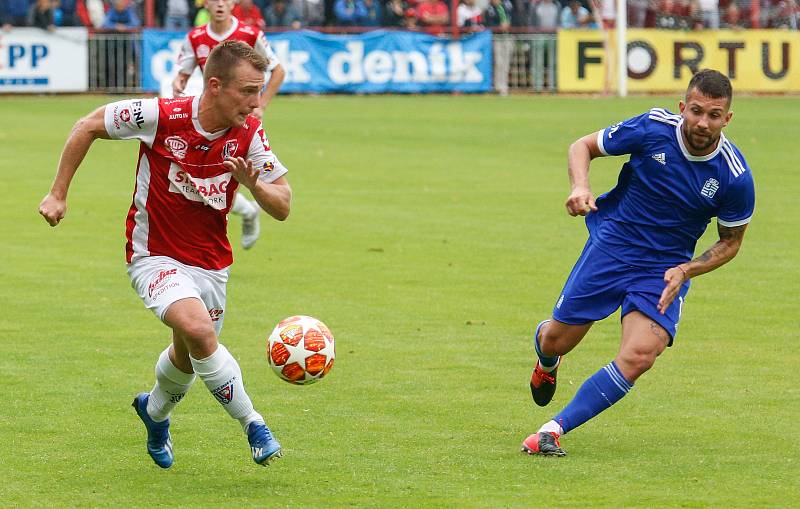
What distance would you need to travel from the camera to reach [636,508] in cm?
639

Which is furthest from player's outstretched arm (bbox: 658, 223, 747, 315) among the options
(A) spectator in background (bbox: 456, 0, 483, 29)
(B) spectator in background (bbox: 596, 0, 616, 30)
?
(B) spectator in background (bbox: 596, 0, 616, 30)

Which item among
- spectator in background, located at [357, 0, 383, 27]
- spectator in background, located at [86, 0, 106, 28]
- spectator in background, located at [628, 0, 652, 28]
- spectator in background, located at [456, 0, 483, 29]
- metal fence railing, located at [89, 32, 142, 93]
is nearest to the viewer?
metal fence railing, located at [89, 32, 142, 93]

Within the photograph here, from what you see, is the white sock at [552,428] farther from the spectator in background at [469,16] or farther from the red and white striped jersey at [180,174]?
the spectator in background at [469,16]

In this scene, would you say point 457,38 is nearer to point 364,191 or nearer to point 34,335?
point 364,191

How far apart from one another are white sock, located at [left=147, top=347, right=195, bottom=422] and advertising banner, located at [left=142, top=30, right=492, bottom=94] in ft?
88.2

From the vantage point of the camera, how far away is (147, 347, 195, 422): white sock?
277 inches

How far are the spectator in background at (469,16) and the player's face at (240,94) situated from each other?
95.3 feet

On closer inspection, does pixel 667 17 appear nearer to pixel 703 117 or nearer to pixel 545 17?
pixel 545 17

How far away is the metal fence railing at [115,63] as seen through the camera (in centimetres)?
3312

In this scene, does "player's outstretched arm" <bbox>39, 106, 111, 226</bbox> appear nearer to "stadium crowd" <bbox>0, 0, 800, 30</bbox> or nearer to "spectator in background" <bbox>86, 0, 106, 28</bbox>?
"stadium crowd" <bbox>0, 0, 800, 30</bbox>

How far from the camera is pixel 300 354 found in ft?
23.6

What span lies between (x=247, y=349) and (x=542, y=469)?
11.2 ft

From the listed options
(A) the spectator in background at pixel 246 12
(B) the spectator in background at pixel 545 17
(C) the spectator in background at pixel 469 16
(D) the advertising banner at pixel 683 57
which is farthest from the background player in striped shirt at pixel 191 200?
(B) the spectator in background at pixel 545 17

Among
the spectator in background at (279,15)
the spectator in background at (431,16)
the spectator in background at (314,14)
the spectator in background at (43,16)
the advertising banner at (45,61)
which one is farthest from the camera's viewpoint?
the spectator in background at (431,16)
